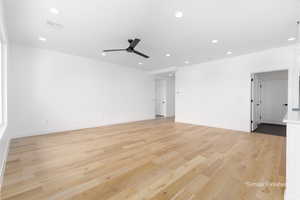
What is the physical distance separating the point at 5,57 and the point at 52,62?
121 centimetres

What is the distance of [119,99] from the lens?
19.8 feet

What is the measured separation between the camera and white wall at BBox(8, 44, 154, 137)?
148 inches

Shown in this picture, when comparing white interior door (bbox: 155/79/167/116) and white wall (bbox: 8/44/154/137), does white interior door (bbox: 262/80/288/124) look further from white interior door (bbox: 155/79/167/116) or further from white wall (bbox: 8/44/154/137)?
white wall (bbox: 8/44/154/137)

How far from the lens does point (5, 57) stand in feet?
10.1

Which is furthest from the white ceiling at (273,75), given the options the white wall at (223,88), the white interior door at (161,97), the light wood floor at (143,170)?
the white interior door at (161,97)

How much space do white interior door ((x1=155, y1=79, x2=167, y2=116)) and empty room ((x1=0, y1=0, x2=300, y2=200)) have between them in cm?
253

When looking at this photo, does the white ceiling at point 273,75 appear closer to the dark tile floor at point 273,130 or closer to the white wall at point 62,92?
the dark tile floor at point 273,130

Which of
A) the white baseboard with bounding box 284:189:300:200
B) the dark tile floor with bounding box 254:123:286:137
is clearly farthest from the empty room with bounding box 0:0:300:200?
the dark tile floor with bounding box 254:123:286:137

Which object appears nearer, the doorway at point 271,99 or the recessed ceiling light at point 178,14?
the recessed ceiling light at point 178,14

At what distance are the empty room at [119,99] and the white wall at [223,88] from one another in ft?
0.11

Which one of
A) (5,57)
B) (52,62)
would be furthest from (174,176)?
(52,62)

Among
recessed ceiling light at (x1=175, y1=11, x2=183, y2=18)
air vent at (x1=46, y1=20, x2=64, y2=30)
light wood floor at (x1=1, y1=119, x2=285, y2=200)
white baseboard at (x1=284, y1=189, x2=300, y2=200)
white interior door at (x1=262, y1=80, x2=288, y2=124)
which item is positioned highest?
air vent at (x1=46, y1=20, x2=64, y2=30)

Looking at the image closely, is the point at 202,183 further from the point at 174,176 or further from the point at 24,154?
the point at 24,154

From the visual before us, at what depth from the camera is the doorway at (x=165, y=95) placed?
835 centimetres
